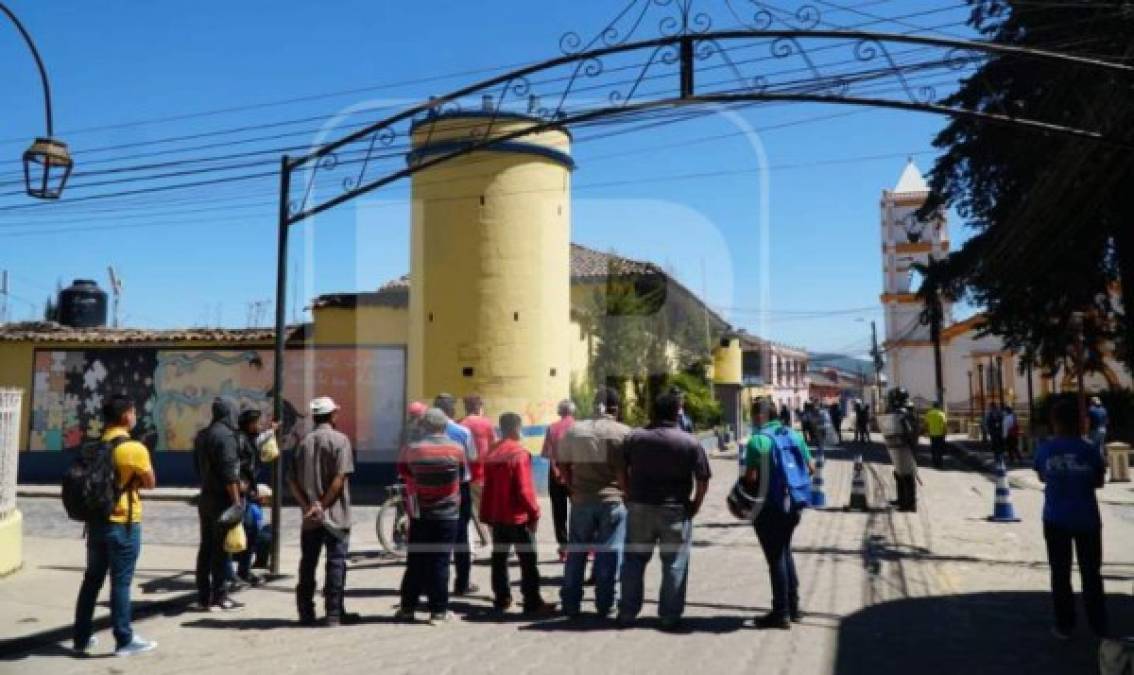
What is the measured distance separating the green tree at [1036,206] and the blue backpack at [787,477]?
8.14m

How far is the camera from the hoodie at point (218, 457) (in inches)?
279

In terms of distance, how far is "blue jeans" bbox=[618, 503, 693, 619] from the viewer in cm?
644

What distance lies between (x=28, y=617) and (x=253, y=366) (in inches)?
462

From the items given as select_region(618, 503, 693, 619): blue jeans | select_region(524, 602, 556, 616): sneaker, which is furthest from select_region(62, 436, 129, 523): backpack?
select_region(618, 503, 693, 619): blue jeans

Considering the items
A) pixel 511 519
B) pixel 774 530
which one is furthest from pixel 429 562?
pixel 774 530

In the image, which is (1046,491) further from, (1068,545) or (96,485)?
(96,485)

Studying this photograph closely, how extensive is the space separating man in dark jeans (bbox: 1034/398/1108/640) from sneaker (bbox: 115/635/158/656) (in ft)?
21.2

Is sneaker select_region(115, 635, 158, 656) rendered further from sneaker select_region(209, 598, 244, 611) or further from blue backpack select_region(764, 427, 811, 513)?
blue backpack select_region(764, 427, 811, 513)

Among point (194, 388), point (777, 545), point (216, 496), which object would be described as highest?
point (194, 388)

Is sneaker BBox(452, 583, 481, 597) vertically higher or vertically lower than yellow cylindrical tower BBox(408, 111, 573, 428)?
lower

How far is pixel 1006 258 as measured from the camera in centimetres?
2219

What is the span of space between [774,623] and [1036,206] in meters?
13.2

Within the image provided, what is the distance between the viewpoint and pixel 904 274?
64188 mm

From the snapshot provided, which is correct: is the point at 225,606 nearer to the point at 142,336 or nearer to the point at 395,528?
the point at 395,528
